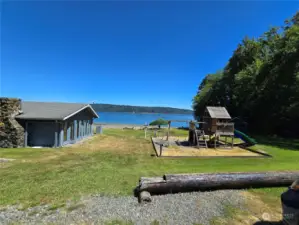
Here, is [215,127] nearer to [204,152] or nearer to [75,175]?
[204,152]

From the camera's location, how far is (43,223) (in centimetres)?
416

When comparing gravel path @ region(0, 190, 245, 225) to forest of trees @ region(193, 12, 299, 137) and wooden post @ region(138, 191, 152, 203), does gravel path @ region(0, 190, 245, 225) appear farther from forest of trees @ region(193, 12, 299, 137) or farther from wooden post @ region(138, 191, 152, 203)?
forest of trees @ region(193, 12, 299, 137)

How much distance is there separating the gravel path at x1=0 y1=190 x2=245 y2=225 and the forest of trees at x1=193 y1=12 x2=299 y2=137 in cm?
1882

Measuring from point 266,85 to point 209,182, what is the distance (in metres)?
23.0

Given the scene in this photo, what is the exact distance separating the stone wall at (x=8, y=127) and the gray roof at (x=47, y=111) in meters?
0.65

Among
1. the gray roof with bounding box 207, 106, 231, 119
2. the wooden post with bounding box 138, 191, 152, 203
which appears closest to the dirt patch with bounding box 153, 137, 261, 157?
the gray roof with bounding box 207, 106, 231, 119

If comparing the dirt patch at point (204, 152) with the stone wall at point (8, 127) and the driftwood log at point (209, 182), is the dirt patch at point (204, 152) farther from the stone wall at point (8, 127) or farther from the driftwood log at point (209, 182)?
the stone wall at point (8, 127)

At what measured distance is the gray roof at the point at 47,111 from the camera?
14031mm

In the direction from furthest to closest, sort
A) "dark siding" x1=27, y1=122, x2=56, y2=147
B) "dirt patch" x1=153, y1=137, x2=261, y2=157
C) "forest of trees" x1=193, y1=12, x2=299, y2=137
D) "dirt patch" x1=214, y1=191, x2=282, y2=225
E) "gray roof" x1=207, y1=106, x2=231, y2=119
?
"forest of trees" x1=193, y1=12, x2=299, y2=137, "gray roof" x1=207, y1=106, x2=231, y2=119, "dark siding" x1=27, y1=122, x2=56, y2=147, "dirt patch" x1=153, y1=137, x2=261, y2=157, "dirt patch" x1=214, y1=191, x2=282, y2=225

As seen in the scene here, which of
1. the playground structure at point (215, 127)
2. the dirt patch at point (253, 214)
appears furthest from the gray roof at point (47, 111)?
the dirt patch at point (253, 214)

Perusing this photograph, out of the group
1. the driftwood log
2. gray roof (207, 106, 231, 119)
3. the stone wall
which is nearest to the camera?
the driftwood log

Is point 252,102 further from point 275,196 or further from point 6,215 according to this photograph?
point 6,215

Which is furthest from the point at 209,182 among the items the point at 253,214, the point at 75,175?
the point at 75,175

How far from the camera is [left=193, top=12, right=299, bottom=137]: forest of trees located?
64.8 feet
